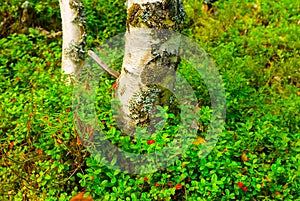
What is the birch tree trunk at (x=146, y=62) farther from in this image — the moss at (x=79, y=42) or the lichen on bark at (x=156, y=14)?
the moss at (x=79, y=42)

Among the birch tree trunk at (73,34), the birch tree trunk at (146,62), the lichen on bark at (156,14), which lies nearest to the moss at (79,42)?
the birch tree trunk at (73,34)

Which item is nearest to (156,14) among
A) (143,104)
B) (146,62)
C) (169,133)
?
(146,62)

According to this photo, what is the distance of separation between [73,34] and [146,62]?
1.27 metres

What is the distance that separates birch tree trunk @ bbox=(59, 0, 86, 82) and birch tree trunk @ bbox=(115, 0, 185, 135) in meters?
0.90

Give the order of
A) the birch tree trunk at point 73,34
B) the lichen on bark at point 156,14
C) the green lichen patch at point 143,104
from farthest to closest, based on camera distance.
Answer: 1. the birch tree trunk at point 73,34
2. the green lichen patch at point 143,104
3. the lichen on bark at point 156,14

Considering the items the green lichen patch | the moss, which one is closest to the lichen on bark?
the green lichen patch

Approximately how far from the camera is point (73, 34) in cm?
368

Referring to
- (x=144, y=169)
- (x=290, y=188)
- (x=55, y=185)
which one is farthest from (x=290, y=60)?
(x=55, y=185)

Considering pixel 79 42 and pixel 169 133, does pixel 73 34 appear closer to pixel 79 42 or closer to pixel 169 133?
pixel 79 42

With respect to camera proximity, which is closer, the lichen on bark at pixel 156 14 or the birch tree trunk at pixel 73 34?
the lichen on bark at pixel 156 14

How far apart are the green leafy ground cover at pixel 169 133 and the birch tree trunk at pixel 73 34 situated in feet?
1.06

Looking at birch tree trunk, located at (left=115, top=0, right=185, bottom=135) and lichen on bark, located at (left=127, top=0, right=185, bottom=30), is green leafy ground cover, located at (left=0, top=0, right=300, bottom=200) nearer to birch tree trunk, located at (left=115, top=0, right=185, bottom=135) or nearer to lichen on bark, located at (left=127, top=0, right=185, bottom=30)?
birch tree trunk, located at (left=115, top=0, right=185, bottom=135)

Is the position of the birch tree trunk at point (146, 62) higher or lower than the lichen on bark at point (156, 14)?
lower

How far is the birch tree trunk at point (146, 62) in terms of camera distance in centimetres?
262
